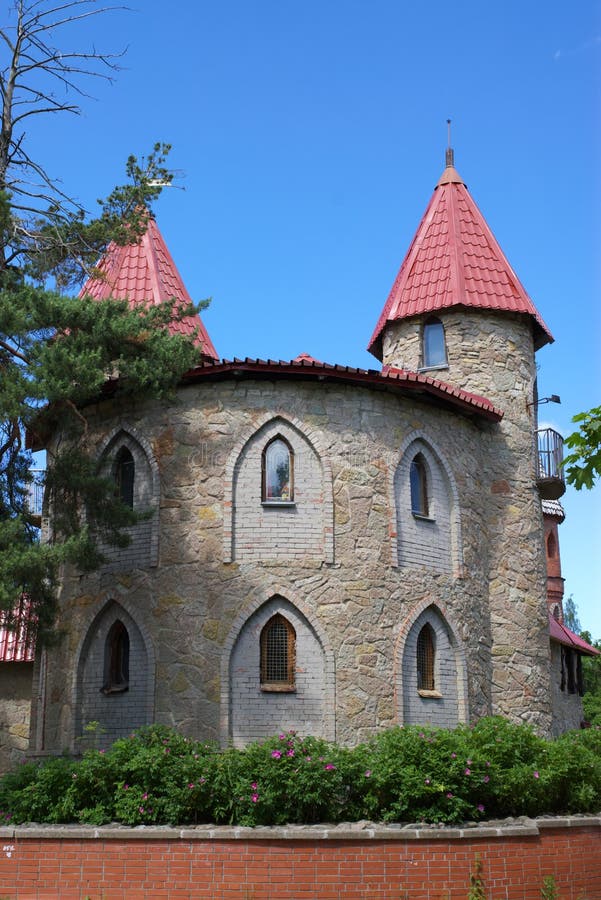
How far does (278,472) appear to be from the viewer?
17.7 meters

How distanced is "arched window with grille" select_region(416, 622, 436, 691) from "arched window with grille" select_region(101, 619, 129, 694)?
4.77 metres

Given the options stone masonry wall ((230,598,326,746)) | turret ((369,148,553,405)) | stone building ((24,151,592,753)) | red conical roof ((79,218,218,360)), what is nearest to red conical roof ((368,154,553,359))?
turret ((369,148,553,405))

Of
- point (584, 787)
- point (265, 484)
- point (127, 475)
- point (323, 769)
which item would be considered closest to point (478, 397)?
point (265, 484)

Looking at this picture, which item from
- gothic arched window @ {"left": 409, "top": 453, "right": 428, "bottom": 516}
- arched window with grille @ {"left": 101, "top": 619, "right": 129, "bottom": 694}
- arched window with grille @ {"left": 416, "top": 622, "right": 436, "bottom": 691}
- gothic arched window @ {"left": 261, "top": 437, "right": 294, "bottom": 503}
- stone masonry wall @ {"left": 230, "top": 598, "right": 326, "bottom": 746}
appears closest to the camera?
stone masonry wall @ {"left": 230, "top": 598, "right": 326, "bottom": 746}

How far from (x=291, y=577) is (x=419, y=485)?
3.18 metres

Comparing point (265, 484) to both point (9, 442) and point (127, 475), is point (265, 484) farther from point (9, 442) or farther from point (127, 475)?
point (9, 442)

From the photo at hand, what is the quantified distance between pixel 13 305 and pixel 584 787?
32.0 ft

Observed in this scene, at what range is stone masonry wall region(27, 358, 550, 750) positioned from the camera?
16.9 m

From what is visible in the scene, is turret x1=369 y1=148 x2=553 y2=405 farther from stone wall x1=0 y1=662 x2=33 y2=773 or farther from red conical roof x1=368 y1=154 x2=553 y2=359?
stone wall x1=0 y1=662 x2=33 y2=773

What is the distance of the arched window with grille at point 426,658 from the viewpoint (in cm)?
1792

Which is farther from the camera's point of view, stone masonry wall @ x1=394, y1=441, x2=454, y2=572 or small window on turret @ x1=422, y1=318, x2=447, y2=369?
small window on turret @ x1=422, y1=318, x2=447, y2=369

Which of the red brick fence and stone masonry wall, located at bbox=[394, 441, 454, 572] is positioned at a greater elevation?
stone masonry wall, located at bbox=[394, 441, 454, 572]

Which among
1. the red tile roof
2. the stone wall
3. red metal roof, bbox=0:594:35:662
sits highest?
the red tile roof

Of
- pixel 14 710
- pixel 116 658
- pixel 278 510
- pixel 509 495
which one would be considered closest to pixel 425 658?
pixel 278 510
